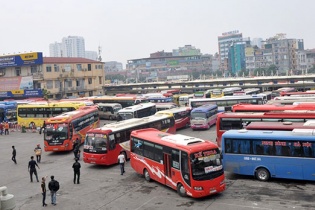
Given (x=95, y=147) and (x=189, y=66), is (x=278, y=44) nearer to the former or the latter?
(x=189, y=66)

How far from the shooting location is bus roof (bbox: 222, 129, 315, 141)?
51.7 feet

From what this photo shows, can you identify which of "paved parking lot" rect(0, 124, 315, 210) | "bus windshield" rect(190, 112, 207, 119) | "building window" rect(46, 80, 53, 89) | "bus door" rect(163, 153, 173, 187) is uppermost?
"building window" rect(46, 80, 53, 89)

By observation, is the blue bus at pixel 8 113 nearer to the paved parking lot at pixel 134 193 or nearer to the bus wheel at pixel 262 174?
the paved parking lot at pixel 134 193

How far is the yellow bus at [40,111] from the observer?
37.3 metres

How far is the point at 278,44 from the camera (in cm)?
12744

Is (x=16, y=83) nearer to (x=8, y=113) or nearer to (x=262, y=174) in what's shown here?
(x=8, y=113)

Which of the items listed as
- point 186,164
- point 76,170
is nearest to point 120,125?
point 76,170

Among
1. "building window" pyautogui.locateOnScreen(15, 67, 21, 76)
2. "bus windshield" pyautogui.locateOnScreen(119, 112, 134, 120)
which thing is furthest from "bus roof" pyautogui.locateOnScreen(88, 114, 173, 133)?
"building window" pyautogui.locateOnScreen(15, 67, 21, 76)

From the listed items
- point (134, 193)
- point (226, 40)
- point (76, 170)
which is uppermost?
point (226, 40)

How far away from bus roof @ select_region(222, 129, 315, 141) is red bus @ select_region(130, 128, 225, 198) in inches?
105

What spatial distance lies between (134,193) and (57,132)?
11201 mm

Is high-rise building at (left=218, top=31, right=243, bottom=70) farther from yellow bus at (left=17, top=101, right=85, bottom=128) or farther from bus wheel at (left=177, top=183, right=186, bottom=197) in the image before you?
bus wheel at (left=177, top=183, right=186, bottom=197)

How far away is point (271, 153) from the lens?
54.1ft

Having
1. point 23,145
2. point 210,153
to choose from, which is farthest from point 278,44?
point 210,153
